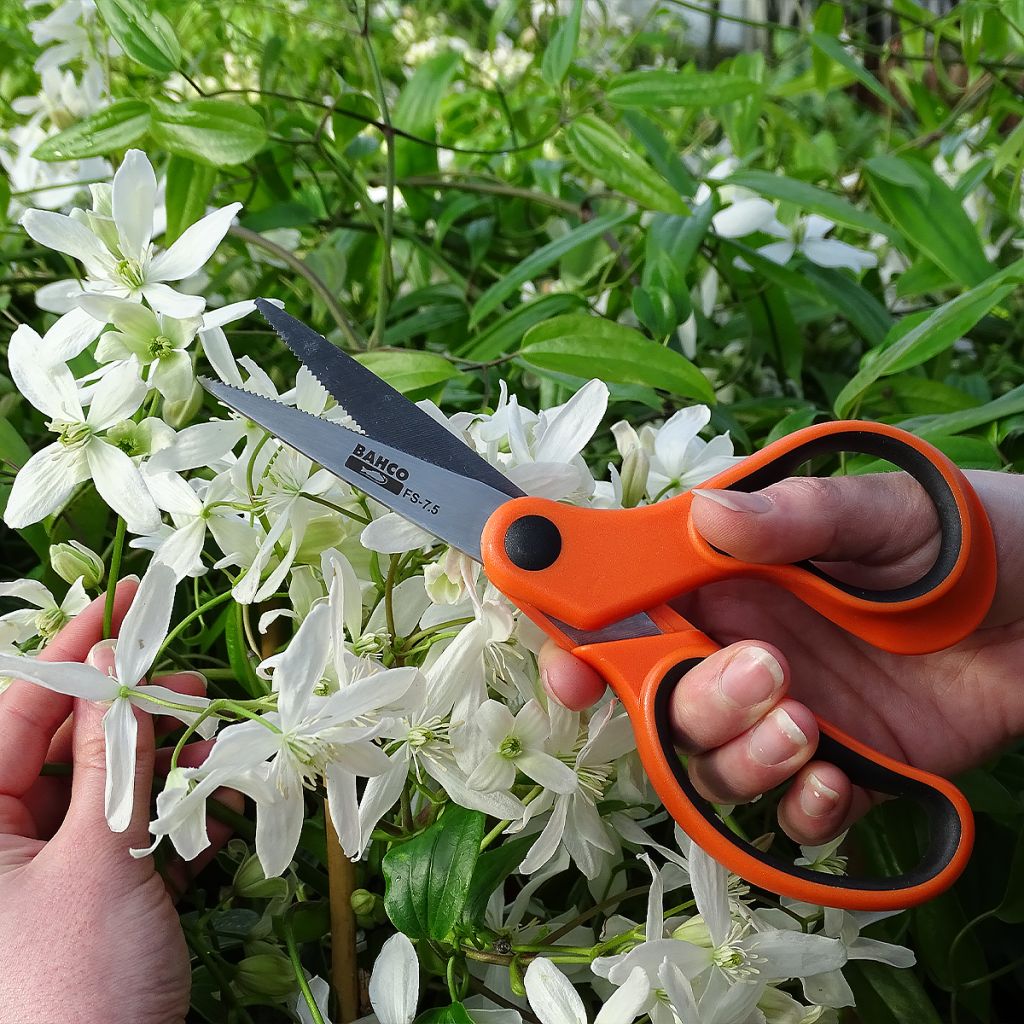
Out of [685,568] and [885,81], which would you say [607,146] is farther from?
[885,81]

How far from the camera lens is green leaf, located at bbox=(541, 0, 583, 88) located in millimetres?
703

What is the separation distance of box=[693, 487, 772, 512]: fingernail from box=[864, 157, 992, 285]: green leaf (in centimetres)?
34

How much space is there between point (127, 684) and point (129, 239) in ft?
0.59

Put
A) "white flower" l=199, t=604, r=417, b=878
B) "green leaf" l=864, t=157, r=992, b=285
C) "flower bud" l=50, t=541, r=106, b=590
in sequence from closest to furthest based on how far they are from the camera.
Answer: "white flower" l=199, t=604, r=417, b=878 → "flower bud" l=50, t=541, r=106, b=590 → "green leaf" l=864, t=157, r=992, b=285

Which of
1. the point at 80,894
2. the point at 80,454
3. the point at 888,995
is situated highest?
the point at 80,454

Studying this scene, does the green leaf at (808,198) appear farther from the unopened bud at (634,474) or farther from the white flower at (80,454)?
the white flower at (80,454)

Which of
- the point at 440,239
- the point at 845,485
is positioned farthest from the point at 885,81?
the point at 845,485

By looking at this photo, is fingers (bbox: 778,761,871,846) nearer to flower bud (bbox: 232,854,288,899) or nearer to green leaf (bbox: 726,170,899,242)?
flower bud (bbox: 232,854,288,899)

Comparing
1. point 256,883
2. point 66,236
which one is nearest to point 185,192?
point 66,236

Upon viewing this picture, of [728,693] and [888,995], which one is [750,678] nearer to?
[728,693]

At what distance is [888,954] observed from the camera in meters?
0.42

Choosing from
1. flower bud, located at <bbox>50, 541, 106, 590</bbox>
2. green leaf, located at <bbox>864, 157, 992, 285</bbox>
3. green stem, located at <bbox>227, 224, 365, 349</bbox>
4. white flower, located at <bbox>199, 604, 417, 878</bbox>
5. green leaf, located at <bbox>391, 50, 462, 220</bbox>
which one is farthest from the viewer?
green leaf, located at <bbox>391, 50, 462, 220</bbox>

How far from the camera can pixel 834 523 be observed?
41 centimetres

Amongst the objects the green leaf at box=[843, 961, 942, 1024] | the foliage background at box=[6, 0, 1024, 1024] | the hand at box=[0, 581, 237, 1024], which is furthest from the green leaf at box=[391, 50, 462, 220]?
the green leaf at box=[843, 961, 942, 1024]
